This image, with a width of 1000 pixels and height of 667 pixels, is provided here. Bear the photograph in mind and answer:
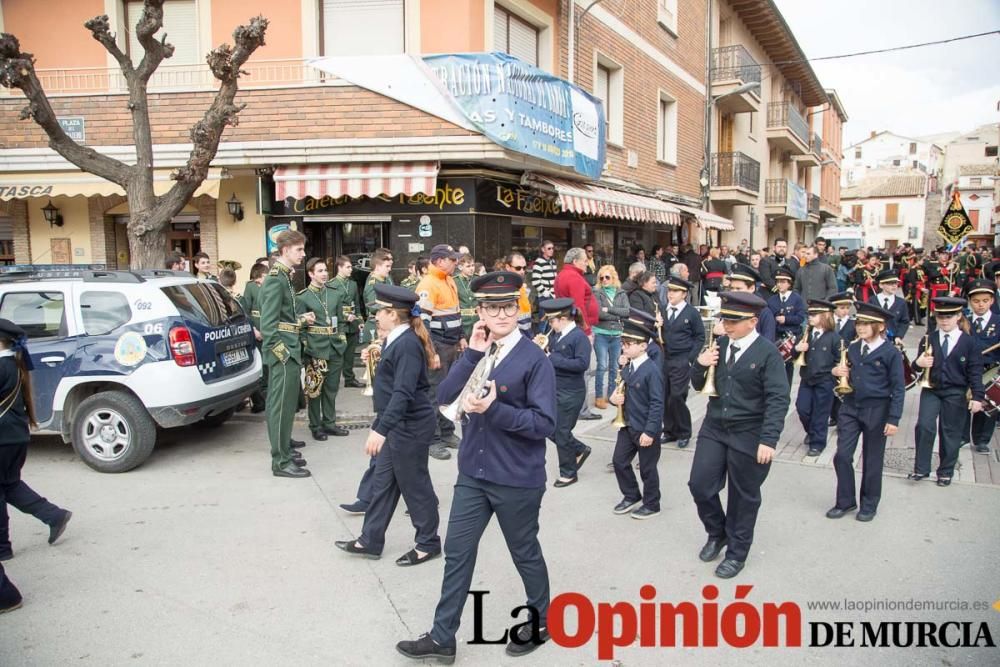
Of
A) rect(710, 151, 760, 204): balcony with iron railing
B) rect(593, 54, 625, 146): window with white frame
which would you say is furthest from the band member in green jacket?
rect(710, 151, 760, 204): balcony with iron railing

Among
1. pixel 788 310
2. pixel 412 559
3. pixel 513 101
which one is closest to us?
pixel 412 559

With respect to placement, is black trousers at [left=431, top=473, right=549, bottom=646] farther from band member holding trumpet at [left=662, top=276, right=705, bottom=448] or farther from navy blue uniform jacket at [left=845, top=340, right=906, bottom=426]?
band member holding trumpet at [left=662, top=276, right=705, bottom=448]

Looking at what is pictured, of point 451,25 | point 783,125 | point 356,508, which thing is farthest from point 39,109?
point 783,125

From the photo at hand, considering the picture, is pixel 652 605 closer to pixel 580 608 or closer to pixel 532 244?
pixel 580 608

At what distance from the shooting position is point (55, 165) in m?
12.3

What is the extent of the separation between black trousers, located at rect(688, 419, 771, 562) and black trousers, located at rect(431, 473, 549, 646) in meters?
1.60

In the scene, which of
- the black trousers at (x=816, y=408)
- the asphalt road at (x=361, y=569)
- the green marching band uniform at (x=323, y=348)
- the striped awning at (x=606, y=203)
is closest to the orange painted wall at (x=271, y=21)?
the striped awning at (x=606, y=203)

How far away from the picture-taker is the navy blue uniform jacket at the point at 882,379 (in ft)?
18.2

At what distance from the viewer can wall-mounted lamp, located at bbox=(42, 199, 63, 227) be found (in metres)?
13.0

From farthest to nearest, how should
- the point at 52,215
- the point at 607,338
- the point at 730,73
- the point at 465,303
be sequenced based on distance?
1. the point at 730,73
2. the point at 52,215
3. the point at 607,338
4. the point at 465,303

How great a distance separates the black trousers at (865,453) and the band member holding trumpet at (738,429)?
136cm

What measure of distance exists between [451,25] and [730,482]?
30.6ft

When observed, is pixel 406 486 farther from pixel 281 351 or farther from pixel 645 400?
pixel 281 351

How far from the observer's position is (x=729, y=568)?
4555 millimetres
